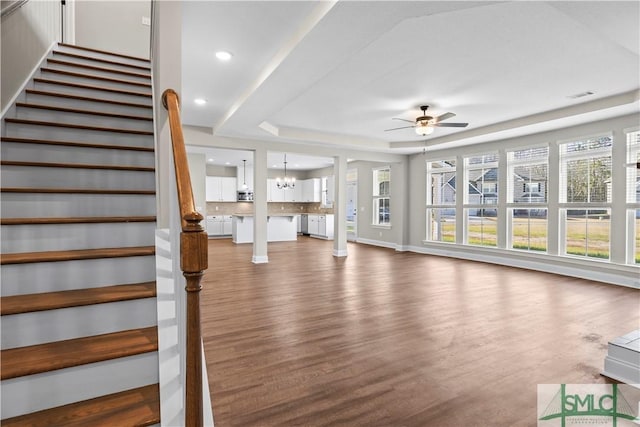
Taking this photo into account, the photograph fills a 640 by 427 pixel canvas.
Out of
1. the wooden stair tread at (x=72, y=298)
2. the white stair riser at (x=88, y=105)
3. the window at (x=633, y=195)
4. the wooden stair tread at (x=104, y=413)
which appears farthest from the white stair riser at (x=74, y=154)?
the window at (x=633, y=195)

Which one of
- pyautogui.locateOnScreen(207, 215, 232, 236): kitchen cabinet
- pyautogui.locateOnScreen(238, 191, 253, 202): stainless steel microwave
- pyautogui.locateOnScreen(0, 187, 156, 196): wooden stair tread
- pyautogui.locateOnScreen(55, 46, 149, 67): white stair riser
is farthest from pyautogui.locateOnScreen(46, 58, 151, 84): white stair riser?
pyautogui.locateOnScreen(238, 191, 253, 202): stainless steel microwave

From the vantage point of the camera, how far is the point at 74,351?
141 cm

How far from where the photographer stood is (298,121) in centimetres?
630

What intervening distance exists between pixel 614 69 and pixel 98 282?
5385 millimetres

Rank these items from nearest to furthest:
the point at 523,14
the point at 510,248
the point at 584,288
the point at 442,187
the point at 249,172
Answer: the point at 523,14 < the point at 584,288 < the point at 510,248 < the point at 442,187 < the point at 249,172

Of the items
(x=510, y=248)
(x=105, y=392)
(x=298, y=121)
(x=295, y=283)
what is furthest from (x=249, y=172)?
(x=105, y=392)

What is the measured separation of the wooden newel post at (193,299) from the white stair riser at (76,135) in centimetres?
224

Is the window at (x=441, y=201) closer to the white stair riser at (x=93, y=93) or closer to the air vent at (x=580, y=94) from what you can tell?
the air vent at (x=580, y=94)

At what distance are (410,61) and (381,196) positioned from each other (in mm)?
6863

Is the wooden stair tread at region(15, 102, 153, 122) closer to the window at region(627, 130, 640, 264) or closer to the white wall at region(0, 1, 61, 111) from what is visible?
the white wall at region(0, 1, 61, 111)

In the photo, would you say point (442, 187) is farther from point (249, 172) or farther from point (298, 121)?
point (249, 172)

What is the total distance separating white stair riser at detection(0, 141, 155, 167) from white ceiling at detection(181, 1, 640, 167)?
1248 mm

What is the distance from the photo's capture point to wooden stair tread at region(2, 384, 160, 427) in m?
1.25

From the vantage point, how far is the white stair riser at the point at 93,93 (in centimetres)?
308
